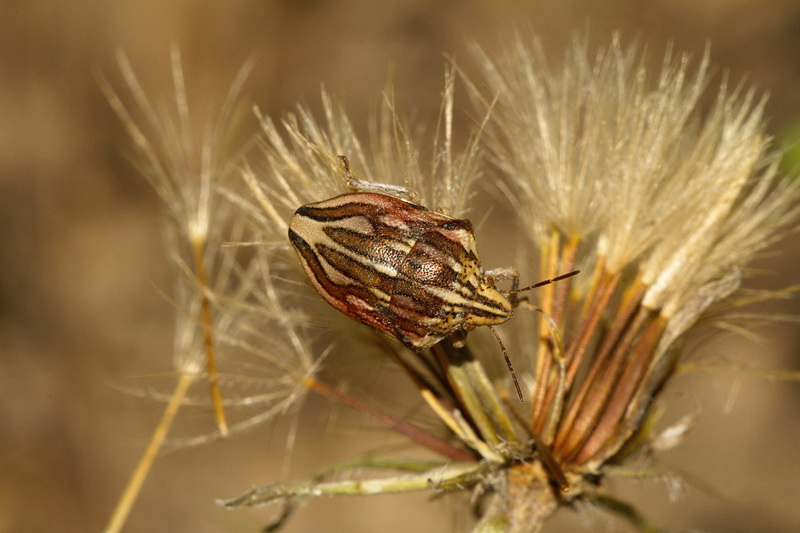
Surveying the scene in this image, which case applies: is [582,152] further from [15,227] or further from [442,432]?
[15,227]

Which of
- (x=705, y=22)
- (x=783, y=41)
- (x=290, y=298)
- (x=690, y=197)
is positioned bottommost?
(x=690, y=197)

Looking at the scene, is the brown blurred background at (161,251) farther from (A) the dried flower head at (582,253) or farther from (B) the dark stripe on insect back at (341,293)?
(B) the dark stripe on insect back at (341,293)

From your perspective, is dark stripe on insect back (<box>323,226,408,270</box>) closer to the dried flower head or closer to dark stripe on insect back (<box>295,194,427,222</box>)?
dark stripe on insect back (<box>295,194,427,222</box>)

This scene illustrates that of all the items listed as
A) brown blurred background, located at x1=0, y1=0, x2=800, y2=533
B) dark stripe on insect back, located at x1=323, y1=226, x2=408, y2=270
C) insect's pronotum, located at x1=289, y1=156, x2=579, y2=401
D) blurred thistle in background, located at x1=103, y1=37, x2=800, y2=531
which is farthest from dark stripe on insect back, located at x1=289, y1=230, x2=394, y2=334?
brown blurred background, located at x1=0, y1=0, x2=800, y2=533

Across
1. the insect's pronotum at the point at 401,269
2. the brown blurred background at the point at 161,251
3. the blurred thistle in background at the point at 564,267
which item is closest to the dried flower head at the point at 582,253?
the blurred thistle in background at the point at 564,267

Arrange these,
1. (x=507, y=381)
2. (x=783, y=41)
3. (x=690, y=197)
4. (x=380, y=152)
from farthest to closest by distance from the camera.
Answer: (x=783, y=41), (x=380, y=152), (x=507, y=381), (x=690, y=197)

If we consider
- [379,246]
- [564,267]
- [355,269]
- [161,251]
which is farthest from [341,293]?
[161,251]

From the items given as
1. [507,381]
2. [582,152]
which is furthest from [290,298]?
[582,152]

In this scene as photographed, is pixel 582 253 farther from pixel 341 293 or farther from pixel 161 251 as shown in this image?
pixel 161 251

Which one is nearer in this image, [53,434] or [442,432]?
[442,432]
